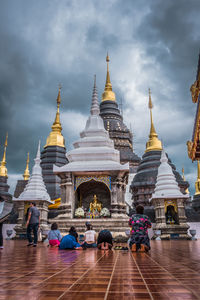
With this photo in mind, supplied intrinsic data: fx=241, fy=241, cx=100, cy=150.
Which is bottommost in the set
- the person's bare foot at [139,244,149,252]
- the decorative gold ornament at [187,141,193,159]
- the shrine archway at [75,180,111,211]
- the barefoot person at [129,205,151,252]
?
the person's bare foot at [139,244,149,252]

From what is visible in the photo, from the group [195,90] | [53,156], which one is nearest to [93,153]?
[195,90]

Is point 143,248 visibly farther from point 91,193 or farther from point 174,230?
point 91,193

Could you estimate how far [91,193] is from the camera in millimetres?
14242

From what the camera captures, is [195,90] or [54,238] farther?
[54,238]

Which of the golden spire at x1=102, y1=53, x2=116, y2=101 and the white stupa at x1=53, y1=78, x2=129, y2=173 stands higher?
the golden spire at x1=102, y1=53, x2=116, y2=101

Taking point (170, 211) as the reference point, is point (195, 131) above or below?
above

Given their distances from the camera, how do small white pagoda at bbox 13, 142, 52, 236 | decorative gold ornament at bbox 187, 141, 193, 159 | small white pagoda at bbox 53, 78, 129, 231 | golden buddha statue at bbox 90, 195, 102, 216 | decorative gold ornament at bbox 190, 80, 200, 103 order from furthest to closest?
small white pagoda at bbox 13, 142, 52, 236
golden buddha statue at bbox 90, 195, 102, 216
small white pagoda at bbox 53, 78, 129, 231
decorative gold ornament at bbox 187, 141, 193, 159
decorative gold ornament at bbox 190, 80, 200, 103

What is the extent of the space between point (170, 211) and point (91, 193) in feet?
15.4

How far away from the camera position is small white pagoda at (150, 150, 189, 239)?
12.6m

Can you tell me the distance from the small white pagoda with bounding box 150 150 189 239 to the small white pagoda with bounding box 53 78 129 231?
2320 millimetres

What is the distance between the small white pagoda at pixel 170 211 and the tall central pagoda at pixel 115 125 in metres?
20.0

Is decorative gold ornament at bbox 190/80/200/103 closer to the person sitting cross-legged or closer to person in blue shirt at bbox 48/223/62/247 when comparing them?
the person sitting cross-legged

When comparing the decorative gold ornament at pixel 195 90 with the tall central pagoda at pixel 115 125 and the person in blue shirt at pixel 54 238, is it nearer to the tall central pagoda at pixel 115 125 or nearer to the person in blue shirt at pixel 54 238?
the person in blue shirt at pixel 54 238

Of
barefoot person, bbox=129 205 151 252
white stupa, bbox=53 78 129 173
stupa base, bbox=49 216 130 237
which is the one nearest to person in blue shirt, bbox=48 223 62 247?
barefoot person, bbox=129 205 151 252
